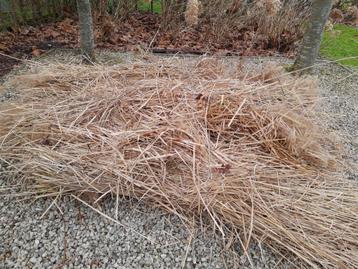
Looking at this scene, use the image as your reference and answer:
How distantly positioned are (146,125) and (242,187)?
643 millimetres

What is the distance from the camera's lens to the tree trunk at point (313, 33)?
2727 millimetres

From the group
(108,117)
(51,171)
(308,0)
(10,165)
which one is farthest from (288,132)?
(308,0)

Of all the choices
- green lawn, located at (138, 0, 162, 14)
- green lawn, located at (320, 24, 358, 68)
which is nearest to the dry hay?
green lawn, located at (320, 24, 358, 68)

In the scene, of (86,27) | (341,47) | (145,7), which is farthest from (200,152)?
(145,7)

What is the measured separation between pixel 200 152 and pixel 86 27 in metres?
1.88

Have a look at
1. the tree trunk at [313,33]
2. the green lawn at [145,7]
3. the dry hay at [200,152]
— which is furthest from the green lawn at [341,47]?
the green lawn at [145,7]

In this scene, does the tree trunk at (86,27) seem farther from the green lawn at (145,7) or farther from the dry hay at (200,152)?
the green lawn at (145,7)

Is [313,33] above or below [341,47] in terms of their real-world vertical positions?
above

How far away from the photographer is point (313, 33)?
2852 mm

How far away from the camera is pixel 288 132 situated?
1857 millimetres

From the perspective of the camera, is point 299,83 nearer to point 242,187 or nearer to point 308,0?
point 242,187

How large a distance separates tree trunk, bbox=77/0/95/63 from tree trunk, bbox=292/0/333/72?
6.25 ft

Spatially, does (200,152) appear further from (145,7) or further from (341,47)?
(145,7)

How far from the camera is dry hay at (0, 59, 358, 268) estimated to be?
141 centimetres
